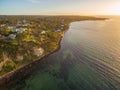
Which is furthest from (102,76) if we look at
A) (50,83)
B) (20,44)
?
(20,44)

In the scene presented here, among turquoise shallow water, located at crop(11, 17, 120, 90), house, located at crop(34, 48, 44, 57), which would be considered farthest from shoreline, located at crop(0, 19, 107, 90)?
house, located at crop(34, 48, 44, 57)

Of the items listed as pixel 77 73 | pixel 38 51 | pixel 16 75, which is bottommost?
pixel 16 75

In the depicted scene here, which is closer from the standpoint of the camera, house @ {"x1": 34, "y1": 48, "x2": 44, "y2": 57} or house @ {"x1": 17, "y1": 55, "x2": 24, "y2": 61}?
house @ {"x1": 17, "y1": 55, "x2": 24, "y2": 61}

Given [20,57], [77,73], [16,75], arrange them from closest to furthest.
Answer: [77,73]
[16,75]
[20,57]

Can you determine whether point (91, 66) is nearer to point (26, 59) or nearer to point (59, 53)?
point (59, 53)

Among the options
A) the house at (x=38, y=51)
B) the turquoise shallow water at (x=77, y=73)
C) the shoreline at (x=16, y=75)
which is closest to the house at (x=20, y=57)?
the shoreline at (x=16, y=75)

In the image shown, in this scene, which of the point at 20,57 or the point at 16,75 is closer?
the point at 16,75

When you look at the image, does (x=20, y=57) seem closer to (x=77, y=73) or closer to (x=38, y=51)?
(x=38, y=51)

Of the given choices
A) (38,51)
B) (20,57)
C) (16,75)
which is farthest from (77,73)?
(20,57)

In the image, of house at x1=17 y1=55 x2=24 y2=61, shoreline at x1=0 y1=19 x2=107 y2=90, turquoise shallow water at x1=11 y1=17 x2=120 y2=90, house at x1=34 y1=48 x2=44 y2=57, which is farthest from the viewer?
house at x1=34 y1=48 x2=44 y2=57

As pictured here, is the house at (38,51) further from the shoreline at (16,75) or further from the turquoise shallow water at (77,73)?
the shoreline at (16,75)

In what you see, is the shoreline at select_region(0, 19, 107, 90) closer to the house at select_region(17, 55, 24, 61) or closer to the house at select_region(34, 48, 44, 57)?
the house at select_region(17, 55, 24, 61)
